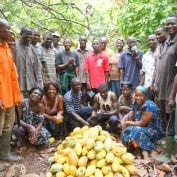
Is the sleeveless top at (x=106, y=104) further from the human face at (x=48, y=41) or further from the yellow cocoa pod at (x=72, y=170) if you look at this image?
the yellow cocoa pod at (x=72, y=170)

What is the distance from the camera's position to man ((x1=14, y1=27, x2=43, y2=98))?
581 centimetres

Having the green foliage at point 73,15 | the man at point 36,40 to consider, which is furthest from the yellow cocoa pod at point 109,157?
the green foliage at point 73,15

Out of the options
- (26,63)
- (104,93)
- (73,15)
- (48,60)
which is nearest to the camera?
(26,63)

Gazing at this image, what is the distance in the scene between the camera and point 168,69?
4.75 m

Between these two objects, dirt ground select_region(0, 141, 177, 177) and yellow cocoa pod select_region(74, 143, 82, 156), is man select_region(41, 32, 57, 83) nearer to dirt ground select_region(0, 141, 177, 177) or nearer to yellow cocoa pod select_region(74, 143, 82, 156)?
dirt ground select_region(0, 141, 177, 177)

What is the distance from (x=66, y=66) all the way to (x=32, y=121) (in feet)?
5.68

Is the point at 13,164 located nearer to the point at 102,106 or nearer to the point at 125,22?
the point at 102,106

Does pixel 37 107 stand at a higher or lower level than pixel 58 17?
lower

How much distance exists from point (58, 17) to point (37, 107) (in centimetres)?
320

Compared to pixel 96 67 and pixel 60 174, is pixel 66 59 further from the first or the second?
pixel 60 174

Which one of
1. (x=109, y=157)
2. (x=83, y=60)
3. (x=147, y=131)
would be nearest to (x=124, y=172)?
(x=109, y=157)

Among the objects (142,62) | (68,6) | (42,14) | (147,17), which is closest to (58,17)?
(68,6)

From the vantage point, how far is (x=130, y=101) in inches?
253

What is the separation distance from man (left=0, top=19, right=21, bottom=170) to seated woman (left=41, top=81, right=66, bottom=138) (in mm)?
1252
